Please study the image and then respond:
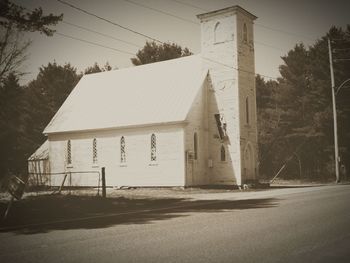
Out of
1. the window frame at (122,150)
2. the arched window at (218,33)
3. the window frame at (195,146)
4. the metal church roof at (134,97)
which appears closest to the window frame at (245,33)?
the arched window at (218,33)

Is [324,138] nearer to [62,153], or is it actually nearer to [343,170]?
[343,170]

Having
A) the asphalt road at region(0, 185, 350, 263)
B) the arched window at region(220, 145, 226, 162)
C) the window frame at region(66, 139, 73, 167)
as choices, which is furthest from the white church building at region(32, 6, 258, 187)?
the asphalt road at region(0, 185, 350, 263)

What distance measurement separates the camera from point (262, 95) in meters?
62.8

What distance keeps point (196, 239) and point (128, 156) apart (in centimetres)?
2508

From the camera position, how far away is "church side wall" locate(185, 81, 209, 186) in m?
31.1

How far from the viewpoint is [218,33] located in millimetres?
33750

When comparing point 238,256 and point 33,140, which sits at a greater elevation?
point 33,140

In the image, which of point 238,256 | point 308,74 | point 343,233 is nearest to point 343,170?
point 308,74

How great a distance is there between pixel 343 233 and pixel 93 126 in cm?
2876

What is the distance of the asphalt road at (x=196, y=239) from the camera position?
746 centimetres

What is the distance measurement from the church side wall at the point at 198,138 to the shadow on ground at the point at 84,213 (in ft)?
36.3

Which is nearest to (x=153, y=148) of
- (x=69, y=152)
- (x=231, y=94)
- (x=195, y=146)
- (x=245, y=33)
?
(x=195, y=146)

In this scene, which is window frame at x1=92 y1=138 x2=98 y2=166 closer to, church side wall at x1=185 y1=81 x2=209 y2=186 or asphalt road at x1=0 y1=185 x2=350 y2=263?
church side wall at x1=185 y1=81 x2=209 y2=186

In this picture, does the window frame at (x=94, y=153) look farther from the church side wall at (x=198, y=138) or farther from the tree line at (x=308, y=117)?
the tree line at (x=308, y=117)
